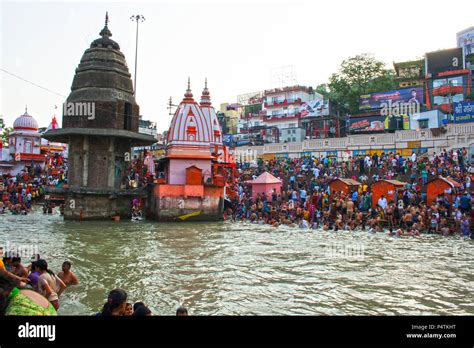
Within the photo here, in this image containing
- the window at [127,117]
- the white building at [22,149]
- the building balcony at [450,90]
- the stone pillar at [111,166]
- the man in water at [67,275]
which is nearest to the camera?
the man in water at [67,275]

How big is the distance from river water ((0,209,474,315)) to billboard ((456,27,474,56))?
4643 cm

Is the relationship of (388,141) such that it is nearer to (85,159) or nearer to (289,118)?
(85,159)

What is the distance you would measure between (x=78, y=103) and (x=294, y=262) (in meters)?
17.2

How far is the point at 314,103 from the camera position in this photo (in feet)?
186

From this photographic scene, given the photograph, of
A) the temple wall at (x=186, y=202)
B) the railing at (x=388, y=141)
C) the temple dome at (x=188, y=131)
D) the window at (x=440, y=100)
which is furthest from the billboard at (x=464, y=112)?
the temple wall at (x=186, y=202)

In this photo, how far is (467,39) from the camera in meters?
55.5

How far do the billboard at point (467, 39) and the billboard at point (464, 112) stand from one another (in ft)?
85.2

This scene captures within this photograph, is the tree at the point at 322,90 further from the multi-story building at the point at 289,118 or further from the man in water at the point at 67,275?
the man in water at the point at 67,275

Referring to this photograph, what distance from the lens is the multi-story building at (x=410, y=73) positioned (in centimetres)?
5416

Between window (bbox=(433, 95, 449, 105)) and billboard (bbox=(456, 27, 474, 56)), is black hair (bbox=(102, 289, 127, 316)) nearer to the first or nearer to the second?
window (bbox=(433, 95, 449, 105))

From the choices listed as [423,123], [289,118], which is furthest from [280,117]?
[423,123]

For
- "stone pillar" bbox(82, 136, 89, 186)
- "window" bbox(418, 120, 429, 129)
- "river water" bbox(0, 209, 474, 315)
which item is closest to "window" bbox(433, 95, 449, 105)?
"window" bbox(418, 120, 429, 129)

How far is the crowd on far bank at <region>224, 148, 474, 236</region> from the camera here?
58.5 ft
